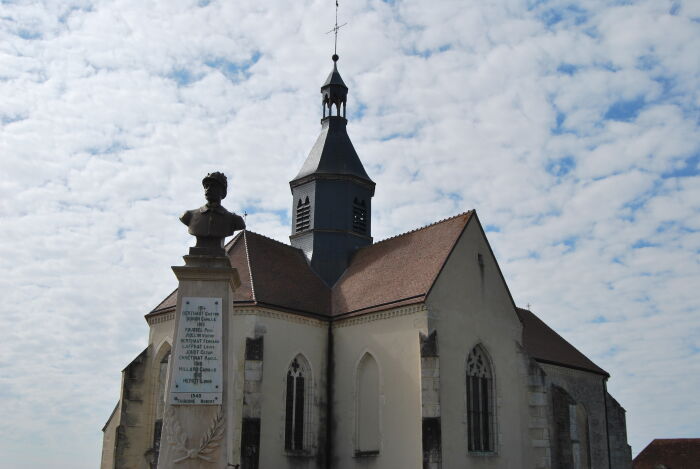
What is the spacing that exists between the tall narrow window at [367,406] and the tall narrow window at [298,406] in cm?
166

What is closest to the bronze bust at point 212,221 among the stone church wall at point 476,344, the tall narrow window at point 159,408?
the tall narrow window at point 159,408

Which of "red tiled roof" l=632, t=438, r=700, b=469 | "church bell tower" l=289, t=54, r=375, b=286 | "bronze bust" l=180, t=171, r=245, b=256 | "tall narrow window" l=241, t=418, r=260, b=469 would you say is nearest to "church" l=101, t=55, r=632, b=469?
"tall narrow window" l=241, t=418, r=260, b=469

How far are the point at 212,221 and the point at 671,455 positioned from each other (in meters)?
37.0

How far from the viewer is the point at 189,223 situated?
461 inches

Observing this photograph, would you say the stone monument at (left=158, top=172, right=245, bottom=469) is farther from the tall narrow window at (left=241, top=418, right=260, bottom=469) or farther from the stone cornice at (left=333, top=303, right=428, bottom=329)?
the stone cornice at (left=333, top=303, right=428, bottom=329)

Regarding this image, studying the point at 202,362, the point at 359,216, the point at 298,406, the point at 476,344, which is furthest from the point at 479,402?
the point at 202,362

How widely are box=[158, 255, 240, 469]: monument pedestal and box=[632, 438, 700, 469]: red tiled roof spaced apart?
35.3 metres

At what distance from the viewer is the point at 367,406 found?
2184 cm

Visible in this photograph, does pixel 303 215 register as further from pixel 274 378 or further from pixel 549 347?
pixel 549 347

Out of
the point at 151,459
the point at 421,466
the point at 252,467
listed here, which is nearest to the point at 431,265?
the point at 421,466

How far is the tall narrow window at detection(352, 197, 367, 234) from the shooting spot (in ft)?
92.5

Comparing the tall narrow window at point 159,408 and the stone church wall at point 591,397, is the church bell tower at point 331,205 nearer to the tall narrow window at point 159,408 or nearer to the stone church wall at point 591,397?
the tall narrow window at point 159,408

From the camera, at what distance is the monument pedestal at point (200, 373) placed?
1025 centimetres

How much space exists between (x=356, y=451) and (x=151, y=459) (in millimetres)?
6452
